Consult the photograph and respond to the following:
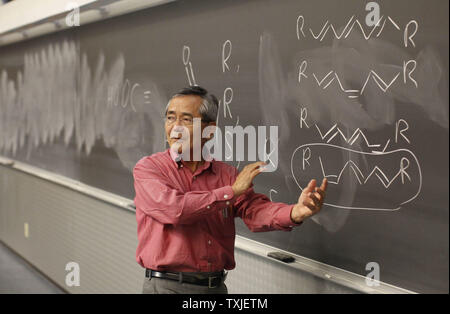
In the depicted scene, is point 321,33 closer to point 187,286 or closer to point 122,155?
point 187,286

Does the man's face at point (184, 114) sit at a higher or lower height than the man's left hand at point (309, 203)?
higher

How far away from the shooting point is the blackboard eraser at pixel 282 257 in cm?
237

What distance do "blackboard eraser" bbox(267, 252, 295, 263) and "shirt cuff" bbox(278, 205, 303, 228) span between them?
44 cm

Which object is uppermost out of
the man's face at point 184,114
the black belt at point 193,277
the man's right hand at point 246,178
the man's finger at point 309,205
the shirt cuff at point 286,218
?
the man's face at point 184,114

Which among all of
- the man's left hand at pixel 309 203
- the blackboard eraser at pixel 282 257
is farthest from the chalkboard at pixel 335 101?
the man's left hand at pixel 309 203

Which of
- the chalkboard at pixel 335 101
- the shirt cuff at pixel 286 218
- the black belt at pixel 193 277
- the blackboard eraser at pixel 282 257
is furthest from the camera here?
the blackboard eraser at pixel 282 257

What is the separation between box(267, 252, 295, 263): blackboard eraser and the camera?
237 centimetres

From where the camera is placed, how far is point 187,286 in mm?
2115

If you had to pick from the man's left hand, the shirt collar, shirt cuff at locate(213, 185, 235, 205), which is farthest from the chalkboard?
shirt cuff at locate(213, 185, 235, 205)

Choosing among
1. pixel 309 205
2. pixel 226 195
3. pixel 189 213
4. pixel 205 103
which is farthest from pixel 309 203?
pixel 205 103

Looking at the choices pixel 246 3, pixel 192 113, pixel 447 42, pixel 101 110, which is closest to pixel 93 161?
pixel 101 110

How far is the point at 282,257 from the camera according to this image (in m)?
2.40

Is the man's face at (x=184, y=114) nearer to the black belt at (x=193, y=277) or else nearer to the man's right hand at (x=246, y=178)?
the man's right hand at (x=246, y=178)

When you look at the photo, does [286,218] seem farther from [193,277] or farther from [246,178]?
[193,277]
